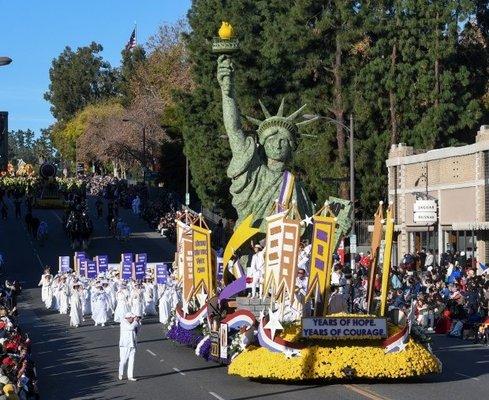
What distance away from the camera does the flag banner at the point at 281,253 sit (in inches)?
989

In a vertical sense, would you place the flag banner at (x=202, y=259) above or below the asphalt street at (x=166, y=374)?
above

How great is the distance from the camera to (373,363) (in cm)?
2452

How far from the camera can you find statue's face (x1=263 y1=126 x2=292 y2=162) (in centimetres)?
3484

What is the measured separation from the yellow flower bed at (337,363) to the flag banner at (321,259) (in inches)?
53.6

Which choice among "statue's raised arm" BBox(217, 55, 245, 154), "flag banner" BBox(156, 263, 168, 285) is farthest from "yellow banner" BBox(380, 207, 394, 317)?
"flag banner" BBox(156, 263, 168, 285)

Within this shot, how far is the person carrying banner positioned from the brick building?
20081 mm

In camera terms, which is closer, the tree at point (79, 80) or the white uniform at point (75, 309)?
the white uniform at point (75, 309)

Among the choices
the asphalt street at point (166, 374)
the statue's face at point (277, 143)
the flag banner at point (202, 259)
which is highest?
the statue's face at point (277, 143)

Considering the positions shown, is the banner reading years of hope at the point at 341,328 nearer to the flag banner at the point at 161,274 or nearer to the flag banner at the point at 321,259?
the flag banner at the point at 321,259

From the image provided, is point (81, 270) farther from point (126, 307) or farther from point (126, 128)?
point (126, 128)

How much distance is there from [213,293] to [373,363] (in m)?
7.03

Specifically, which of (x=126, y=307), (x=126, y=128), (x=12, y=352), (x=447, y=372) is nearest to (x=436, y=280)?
(x=126, y=307)

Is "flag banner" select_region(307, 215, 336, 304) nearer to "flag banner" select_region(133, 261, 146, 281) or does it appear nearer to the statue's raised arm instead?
the statue's raised arm

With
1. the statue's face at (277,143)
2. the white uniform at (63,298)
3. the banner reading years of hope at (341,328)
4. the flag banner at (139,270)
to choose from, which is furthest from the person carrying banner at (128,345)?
the flag banner at (139,270)
